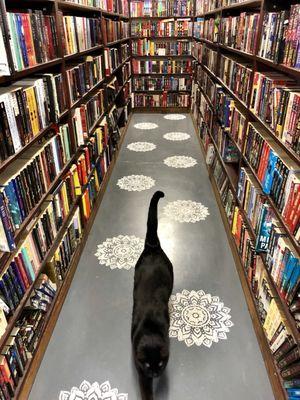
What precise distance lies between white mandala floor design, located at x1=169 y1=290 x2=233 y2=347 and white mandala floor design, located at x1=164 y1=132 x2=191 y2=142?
314 centimetres

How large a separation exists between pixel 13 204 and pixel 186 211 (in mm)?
1853

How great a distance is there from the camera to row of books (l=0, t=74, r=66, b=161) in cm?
126

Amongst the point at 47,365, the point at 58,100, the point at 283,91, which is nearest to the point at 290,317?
the point at 283,91

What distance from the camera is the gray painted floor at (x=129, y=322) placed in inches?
58.6

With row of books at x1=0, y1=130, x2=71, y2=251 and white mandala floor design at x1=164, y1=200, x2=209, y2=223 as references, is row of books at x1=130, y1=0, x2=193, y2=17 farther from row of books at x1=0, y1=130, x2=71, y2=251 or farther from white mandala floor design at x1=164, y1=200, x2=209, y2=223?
row of books at x1=0, y1=130, x2=71, y2=251

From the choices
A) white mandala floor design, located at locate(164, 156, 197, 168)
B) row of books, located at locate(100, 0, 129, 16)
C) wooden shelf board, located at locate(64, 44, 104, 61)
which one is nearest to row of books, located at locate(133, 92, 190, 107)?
row of books, located at locate(100, 0, 129, 16)

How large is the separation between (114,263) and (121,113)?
303cm

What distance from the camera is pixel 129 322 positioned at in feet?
5.90

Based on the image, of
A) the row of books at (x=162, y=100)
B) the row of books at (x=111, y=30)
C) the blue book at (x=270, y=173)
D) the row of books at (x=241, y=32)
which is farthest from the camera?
the row of books at (x=162, y=100)

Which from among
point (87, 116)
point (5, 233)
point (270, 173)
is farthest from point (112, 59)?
point (5, 233)

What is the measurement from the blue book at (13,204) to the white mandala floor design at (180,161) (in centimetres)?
268

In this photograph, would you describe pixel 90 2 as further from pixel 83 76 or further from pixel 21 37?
pixel 21 37

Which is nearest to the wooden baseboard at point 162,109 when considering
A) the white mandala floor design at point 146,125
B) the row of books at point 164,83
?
the row of books at point 164,83

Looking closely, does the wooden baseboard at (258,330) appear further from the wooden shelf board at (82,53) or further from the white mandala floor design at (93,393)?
the wooden shelf board at (82,53)
